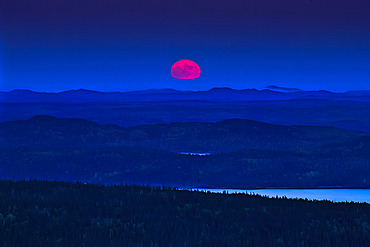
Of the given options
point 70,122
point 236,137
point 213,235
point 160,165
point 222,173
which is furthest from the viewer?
point 70,122

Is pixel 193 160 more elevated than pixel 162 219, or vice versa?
pixel 162 219

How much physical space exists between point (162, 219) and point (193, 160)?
2640 inches

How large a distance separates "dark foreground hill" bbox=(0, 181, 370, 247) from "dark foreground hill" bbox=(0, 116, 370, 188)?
128 feet

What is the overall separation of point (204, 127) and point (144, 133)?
1710cm

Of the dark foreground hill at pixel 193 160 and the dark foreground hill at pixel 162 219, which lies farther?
the dark foreground hill at pixel 193 160

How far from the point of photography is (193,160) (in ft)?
277

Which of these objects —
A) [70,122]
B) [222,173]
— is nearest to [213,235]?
[222,173]

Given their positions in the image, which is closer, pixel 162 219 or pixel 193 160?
pixel 162 219

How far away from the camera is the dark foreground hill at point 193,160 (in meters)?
67.9

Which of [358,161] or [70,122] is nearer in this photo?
[358,161]

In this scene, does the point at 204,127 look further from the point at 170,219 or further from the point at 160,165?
the point at 170,219

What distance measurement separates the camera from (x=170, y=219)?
17312 millimetres

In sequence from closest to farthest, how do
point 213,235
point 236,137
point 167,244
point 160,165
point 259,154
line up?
1. point 167,244
2. point 213,235
3. point 160,165
4. point 259,154
5. point 236,137

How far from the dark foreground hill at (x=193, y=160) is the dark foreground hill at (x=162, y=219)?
39.1 meters
